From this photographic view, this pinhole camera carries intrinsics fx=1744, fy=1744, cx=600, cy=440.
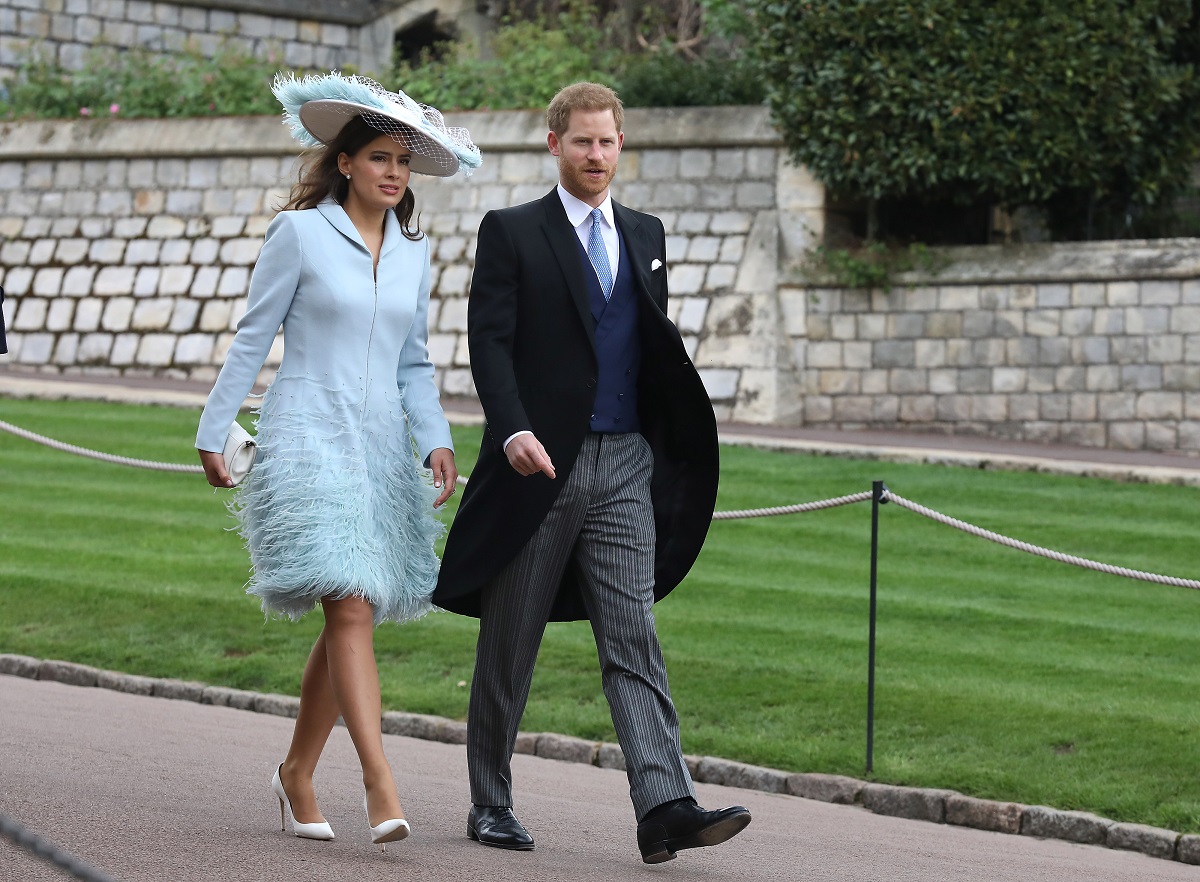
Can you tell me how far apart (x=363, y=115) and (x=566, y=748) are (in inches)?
117

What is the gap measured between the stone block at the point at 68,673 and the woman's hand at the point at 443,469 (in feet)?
11.6

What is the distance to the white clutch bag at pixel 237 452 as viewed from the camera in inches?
177

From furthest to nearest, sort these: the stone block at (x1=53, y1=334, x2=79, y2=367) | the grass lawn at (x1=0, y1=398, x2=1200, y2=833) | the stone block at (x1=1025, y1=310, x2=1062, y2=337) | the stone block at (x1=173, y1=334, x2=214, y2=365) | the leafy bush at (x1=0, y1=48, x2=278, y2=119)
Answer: the leafy bush at (x1=0, y1=48, x2=278, y2=119), the stone block at (x1=53, y1=334, x2=79, y2=367), the stone block at (x1=173, y1=334, x2=214, y2=365), the stone block at (x1=1025, y1=310, x2=1062, y2=337), the grass lawn at (x1=0, y1=398, x2=1200, y2=833)

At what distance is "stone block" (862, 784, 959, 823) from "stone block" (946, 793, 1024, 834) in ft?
0.11

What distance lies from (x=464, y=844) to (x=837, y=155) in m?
11.8

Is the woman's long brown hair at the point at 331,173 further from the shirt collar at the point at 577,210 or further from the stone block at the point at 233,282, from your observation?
the stone block at the point at 233,282

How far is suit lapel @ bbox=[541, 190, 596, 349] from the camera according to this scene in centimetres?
456

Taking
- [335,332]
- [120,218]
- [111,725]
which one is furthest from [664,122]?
[335,332]

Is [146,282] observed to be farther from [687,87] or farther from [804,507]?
[804,507]

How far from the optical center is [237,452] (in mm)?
4500

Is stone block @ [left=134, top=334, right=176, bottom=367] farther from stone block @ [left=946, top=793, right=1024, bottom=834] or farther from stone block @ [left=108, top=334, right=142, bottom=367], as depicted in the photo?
stone block @ [left=946, top=793, right=1024, bottom=834]

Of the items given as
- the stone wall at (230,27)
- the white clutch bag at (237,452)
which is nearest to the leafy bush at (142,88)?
the stone wall at (230,27)

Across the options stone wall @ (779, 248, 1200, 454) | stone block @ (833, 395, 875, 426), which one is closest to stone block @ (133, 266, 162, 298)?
stone wall @ (779, 248, 1200, 454)

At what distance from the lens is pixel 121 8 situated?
73.4 feet
